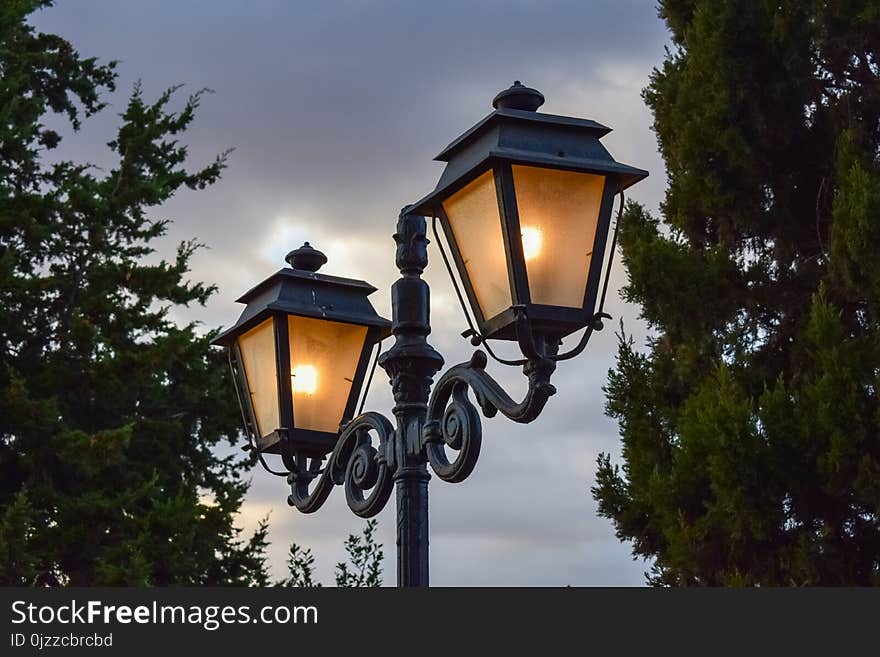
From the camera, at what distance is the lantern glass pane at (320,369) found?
4391mm

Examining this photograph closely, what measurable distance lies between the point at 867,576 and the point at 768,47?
4.52m

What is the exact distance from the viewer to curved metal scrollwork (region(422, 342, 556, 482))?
322 cm

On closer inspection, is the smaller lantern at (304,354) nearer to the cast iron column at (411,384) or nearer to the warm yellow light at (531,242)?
the cast iron column at (411,384)

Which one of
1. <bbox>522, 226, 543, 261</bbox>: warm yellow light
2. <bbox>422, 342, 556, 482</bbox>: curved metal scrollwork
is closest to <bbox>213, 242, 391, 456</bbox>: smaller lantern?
<bbox>422, 342, 556, 482</bbox>: curved metal scrollwork

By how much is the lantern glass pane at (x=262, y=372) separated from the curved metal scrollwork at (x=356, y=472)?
19 centimetres

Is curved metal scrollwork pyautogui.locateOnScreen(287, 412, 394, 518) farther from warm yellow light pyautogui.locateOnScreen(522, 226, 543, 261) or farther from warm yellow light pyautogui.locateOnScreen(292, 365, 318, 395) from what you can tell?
warm yellow light pyautogui.locateOnScreen(522, 226, 543, 261)

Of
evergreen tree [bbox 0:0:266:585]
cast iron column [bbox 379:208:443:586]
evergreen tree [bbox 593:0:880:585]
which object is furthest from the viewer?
evergreen tree [bbox 0:0:266:585]

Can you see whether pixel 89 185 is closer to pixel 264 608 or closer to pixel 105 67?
pixel 105 67

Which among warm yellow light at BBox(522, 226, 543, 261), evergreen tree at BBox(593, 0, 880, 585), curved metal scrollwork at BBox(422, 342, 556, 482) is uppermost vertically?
evergreen tree at BBox(593, 0, 880, 585)

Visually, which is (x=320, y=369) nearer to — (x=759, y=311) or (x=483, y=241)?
(x=483, y=241)

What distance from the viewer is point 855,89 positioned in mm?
11367

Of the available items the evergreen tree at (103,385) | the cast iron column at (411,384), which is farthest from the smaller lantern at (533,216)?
the evergreen tree at (103,385)

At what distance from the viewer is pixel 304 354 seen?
441 cm

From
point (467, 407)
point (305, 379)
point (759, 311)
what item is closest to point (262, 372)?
point (305, 379)
